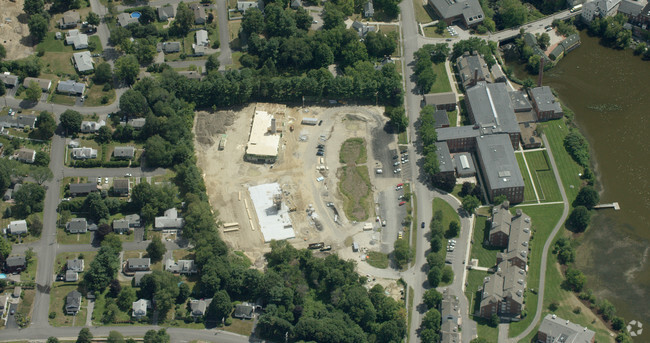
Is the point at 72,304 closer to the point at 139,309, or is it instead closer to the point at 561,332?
the point at 139,309

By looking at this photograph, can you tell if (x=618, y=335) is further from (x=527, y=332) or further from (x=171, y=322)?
(x=171, y=322)

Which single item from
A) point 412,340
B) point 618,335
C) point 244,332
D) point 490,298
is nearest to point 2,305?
point 244,332

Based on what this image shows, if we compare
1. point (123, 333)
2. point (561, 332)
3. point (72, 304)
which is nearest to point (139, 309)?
point (123, 333)

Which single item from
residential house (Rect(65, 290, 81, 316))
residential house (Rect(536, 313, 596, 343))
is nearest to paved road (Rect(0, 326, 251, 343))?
residential house (Rect(65, 290, 81, 316))

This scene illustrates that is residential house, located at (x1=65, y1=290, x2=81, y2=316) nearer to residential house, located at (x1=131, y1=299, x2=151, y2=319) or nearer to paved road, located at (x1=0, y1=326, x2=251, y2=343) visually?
paved road, located at (x1=0, y1=326, x2=251, y2=343)

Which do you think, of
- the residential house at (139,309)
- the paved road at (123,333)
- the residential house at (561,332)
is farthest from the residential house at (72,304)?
the residential house at (561,332)
